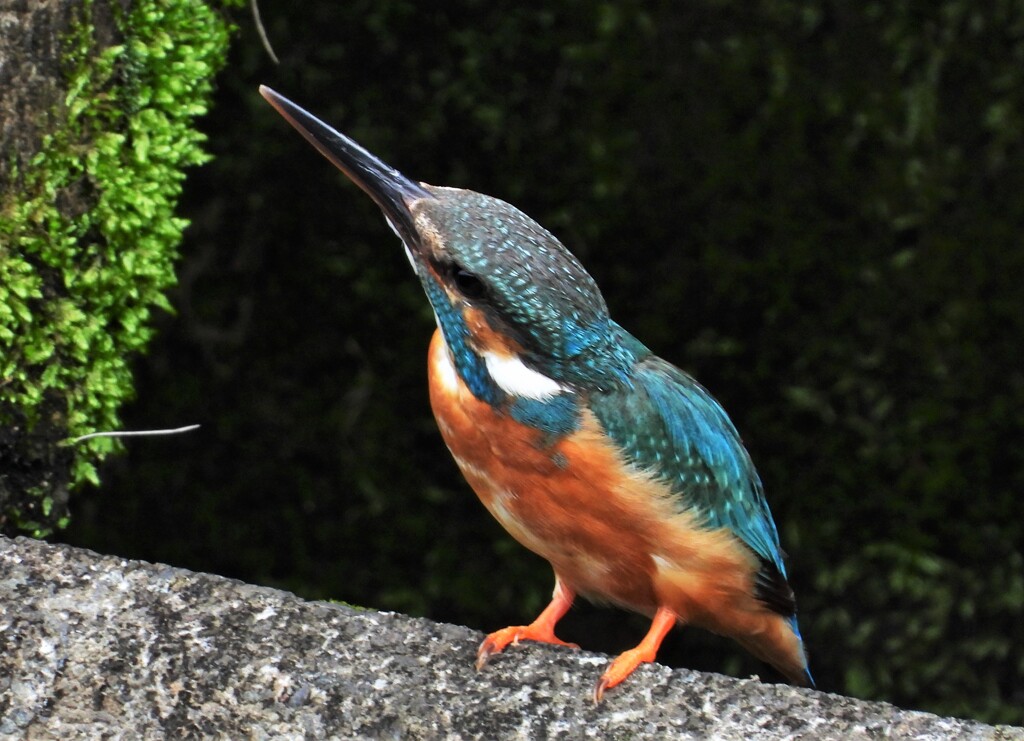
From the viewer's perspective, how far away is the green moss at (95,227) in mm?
2459

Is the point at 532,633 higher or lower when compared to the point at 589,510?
lower

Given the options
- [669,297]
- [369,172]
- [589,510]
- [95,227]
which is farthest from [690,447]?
[669,297]

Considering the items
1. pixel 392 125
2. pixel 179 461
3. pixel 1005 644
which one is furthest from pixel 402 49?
pixel 1005 644

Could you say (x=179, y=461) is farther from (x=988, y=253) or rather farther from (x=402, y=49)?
(x=988, y=253)

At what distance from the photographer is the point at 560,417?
7.54 ft

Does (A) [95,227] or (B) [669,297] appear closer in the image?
(A) [95,227]

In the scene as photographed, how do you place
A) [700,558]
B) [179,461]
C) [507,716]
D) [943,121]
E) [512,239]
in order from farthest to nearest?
[179,461], [943,121], [700,558], [512,239], [507,716]

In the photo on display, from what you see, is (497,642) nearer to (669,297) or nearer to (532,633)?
(532,633)

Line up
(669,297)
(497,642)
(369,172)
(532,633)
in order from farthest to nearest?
(669,297), (532,633), (369,172), (497,642)

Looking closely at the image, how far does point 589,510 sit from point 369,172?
77 centimetres

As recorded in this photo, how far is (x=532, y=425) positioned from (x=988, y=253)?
2406 millimetres

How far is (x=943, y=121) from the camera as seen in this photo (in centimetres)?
400

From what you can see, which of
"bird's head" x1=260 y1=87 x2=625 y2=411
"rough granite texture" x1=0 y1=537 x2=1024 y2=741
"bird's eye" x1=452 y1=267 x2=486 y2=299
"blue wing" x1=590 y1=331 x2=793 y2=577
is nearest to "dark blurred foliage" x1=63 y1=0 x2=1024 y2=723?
"blue wing" x1=590 y1=331 x2=793 y2=577

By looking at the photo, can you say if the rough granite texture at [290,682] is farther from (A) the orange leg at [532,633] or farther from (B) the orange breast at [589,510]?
(B) the orange breast at [589,510]
